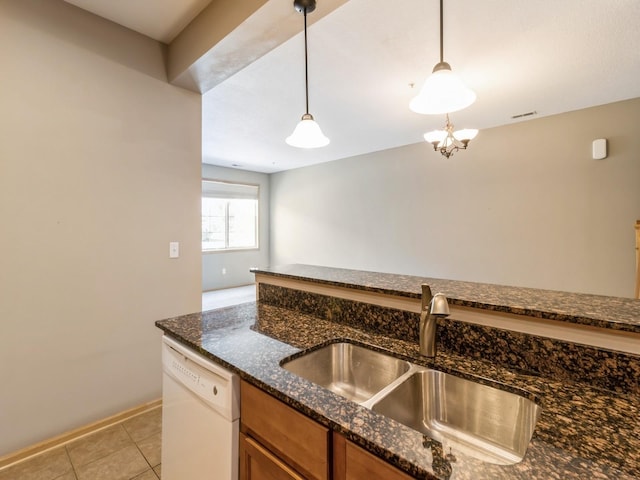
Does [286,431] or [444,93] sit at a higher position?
[444,93]

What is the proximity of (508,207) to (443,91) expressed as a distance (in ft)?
11.1

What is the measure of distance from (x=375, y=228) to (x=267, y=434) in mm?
4606

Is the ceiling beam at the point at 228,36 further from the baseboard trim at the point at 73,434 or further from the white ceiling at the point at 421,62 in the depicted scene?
the baseboard trim at the point at 73,434

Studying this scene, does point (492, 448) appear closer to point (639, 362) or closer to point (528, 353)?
point (528, 353)

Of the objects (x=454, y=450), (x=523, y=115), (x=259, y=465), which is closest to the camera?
(x=454, y=450)

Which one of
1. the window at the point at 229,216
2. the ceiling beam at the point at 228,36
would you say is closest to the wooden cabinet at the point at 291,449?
the ceiling beam at the point at 228,36

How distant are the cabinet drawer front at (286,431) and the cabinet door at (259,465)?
A: 19mm

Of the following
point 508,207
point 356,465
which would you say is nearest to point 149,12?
point 356,465

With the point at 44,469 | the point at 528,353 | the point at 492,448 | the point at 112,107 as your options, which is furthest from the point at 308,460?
the point at 112,107

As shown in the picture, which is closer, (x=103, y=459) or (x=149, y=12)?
(x=103, y=459)

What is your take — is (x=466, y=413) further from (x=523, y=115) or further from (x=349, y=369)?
(x=523, y=115)

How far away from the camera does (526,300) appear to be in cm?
105

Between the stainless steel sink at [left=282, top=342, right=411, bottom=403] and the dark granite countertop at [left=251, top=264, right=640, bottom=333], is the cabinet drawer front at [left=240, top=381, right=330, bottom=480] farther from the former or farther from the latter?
the dark granite countertop at [left=251, top=264, right=640, bottom=333]

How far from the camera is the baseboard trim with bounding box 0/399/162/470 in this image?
164 cm
